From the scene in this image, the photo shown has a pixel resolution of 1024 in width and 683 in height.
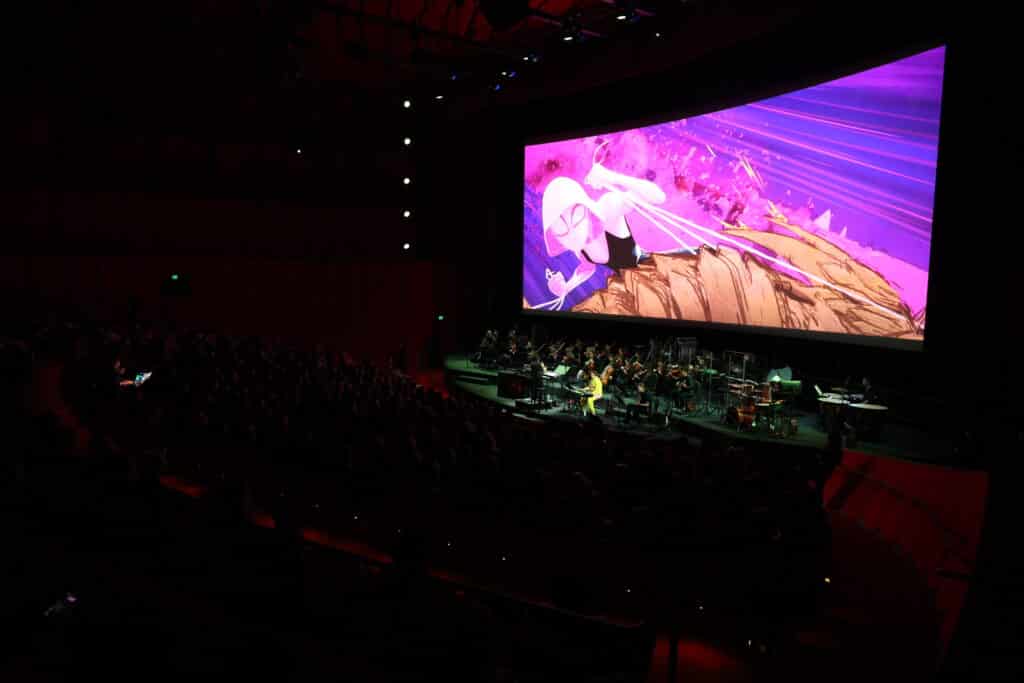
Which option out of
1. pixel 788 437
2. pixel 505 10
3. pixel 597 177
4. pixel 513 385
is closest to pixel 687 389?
pixel 788 437

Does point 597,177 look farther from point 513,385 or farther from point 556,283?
point 513,385

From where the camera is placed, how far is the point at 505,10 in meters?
9.66

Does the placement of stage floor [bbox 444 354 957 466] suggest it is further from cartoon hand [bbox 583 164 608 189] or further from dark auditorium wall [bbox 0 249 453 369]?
dark auditorium wall [bbox 0 249 453 369]

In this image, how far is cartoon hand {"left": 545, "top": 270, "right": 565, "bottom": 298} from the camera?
58.0ft

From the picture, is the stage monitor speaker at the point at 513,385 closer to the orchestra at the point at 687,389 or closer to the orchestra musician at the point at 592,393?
the orchestra at the point at 687,389

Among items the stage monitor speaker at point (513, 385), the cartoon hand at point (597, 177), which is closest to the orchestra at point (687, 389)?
the stage monitor speaker at point (513, 385)

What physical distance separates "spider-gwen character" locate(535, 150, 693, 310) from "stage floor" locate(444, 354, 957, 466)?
4.27 metres

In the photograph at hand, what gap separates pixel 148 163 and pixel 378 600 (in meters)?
17.4

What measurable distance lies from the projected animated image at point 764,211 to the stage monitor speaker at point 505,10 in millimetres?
5620

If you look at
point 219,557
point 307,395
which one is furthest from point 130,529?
Answer: point 307,395

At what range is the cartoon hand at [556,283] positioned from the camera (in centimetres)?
1767

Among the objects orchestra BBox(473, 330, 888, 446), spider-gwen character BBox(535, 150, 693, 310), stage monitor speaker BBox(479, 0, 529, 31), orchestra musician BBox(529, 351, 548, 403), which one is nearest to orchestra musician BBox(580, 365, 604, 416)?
orchestra BBox(473, 330, 888, 446)

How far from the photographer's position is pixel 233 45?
17281 millimetres

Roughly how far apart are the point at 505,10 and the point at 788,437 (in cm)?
749
